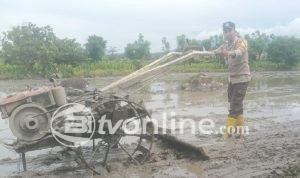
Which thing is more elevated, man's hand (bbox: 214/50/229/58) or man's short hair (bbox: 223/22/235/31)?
man's short hair (bbox: 223/22/235/31)

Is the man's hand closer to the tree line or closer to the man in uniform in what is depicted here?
the man in uniform

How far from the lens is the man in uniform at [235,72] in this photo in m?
8.11

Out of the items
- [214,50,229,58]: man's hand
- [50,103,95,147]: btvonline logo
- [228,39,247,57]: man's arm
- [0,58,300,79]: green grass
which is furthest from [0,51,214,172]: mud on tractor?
[0,58,300,79]: green grass

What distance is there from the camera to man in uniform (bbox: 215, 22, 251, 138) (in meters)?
8.11

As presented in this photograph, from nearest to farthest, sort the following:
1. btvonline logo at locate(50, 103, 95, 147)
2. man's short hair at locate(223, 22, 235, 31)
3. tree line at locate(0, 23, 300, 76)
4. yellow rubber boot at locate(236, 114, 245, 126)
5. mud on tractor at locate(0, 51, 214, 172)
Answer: mud on tractor at locate(0, 51, 214, 172) < btvonline logo at locate(50, 103, 95, 147) < man's short hair at locate(223, 22, 235, 31) < yellow rubber boot at locate(236, 114, 245, 126) < tree line at locate(0, 23, 300, 76)

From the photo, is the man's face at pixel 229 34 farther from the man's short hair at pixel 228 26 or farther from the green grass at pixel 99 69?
the green grass at pixel 99 69

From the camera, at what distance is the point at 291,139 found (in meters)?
8.48

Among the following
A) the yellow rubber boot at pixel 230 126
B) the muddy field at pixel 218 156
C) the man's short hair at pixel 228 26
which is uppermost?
the man's short hair at pixel 228 26

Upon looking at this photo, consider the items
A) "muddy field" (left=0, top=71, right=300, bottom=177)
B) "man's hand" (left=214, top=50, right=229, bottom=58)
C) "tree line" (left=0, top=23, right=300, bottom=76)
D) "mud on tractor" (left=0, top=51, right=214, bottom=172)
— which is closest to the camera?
"mud on tractor" (left=0, top=51, right=214, bottom=172)

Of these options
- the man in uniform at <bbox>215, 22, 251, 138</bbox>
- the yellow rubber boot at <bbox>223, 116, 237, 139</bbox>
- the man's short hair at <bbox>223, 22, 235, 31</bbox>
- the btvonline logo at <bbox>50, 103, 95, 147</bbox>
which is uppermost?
the man's short hair at <bbox>223, 22, 235, 31</bbox>

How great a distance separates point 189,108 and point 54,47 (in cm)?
1904

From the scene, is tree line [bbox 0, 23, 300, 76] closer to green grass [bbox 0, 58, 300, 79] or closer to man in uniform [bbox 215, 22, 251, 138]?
green grass [bbox 0, 58, 300, 79]

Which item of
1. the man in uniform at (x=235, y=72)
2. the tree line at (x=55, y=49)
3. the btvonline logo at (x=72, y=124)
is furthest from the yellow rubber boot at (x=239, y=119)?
the tree line at (x=55, y=49)

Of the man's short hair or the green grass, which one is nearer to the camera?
the man's short hair
